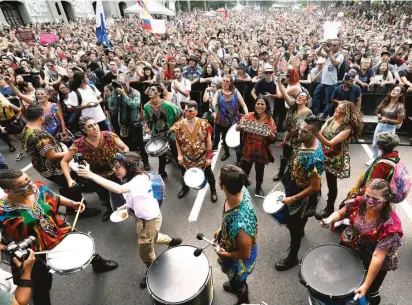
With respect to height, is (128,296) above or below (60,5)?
A: below

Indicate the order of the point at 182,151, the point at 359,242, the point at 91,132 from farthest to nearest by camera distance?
1. the point at 182,151
2. the point at 91,132
3. the point at 359,242

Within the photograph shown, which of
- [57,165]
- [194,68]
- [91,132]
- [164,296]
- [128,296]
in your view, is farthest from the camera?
[194,68]

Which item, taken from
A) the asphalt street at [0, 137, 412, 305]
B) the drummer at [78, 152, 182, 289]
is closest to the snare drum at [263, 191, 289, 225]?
the asphalt street at [0, 137, 412, 305]

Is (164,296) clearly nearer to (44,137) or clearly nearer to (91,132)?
(91,132)

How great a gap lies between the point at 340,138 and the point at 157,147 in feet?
9.82

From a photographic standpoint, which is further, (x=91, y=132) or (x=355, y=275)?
(x=91, y=132)

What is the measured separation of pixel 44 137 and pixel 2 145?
546cm

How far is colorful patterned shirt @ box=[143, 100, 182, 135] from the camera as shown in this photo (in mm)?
5133

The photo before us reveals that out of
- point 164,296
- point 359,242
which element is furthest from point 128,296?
point 359,242

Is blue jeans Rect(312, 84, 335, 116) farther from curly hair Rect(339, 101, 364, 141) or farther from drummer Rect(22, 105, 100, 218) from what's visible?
drummer Rect(22, 105, 100, 218)

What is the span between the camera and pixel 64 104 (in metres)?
5.77

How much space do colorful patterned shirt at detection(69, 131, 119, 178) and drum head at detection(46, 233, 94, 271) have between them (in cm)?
131

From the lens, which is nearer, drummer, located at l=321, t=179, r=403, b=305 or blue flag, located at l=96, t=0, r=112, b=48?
drummer, located at l=321, t=179, r=403, b=305

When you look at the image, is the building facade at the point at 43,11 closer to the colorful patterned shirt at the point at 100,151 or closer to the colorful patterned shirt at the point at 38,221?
the colorful patterned shirt at the point at 100,151
